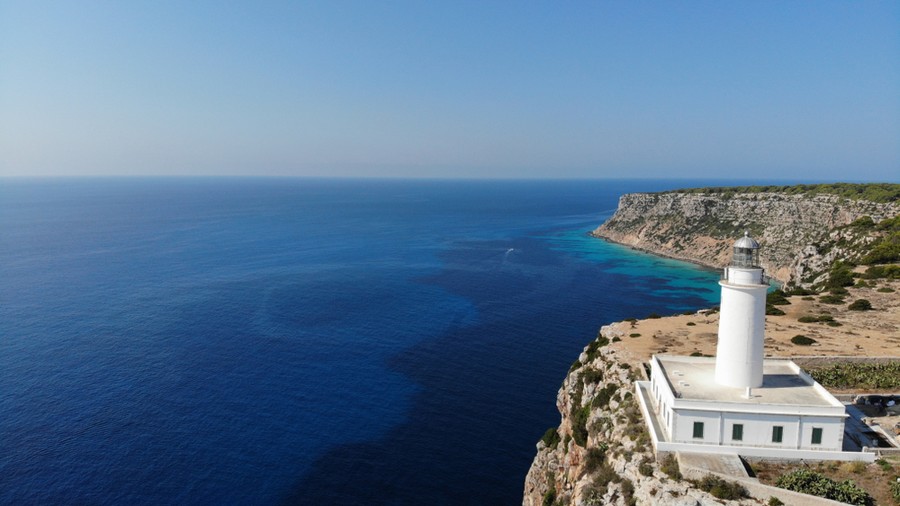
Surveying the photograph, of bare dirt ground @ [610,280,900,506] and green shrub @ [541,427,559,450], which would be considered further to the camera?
bare dirt ground @ [610,280,900,506]

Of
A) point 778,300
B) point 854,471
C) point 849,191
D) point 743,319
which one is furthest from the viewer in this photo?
point 849,191

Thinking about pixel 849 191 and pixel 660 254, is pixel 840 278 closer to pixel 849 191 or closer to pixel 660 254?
pixel 849 191

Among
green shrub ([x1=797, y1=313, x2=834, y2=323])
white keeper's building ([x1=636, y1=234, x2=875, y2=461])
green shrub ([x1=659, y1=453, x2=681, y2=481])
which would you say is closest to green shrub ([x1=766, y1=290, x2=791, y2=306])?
green shrub ([x1=797, y1=313, x2=834, y2=323])

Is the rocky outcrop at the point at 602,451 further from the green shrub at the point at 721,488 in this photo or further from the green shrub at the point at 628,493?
the green shrub at the point at 721,488

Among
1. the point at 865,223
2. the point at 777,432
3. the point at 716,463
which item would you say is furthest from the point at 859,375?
the point at 865,223

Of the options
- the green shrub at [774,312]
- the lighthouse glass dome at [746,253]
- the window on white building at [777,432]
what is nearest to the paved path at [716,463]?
the window on white building at [777,432]

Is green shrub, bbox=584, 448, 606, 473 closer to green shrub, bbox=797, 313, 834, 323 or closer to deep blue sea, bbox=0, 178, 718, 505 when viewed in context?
deep blue sea, bbox=0, 178, 718, 505

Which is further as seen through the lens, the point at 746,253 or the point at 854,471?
the point at 746,253
